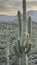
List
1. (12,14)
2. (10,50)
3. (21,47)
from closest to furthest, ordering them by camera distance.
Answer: (21,47)
(10,50)
(12,14)

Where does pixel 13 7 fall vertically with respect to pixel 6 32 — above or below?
above

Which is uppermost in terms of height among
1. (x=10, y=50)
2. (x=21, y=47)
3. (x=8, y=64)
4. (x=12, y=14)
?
(x=12, y=14)

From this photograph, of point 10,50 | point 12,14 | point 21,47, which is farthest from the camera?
point 12,14

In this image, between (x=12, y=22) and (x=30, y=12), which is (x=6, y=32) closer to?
(x=12, y=22)

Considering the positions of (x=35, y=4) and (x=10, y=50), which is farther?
(x=35, y=4)

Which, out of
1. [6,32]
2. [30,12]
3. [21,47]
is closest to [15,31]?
[6,32]

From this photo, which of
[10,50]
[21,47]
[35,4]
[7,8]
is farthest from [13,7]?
[21,47]

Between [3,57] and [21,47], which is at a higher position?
[21,47]

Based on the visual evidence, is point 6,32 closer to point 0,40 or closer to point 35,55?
point 0,40

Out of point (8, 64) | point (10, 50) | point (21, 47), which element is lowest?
point (8, 64)
